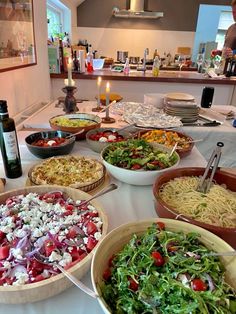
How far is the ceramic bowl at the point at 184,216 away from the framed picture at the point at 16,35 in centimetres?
120

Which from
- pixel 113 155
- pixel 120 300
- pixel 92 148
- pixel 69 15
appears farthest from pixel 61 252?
pixel 69 15

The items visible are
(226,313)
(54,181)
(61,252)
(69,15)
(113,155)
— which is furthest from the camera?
(69,15)

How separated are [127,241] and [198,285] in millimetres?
189

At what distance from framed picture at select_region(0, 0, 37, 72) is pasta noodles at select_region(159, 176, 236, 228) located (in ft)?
4.08

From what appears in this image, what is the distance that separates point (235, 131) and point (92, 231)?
139 cm

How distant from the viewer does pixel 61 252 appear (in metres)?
0.56

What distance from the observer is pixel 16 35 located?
165 cm

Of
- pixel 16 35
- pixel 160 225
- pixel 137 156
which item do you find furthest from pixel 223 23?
pixel 160 225

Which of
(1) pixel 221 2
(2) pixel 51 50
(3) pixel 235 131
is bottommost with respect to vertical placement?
(3) pixel 235 131

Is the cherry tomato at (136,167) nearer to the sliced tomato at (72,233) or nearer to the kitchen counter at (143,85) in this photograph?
the sliced tomato at (72,233)

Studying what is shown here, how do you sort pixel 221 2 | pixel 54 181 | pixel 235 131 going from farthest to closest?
pixel 221 2
pixel 235 131
pixel 54 181

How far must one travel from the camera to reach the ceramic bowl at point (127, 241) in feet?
1.65

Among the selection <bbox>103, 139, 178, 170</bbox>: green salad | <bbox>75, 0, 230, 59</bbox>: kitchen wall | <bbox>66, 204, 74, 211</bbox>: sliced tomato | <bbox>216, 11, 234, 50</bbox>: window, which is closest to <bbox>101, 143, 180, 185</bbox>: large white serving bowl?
<bbox>103, 139, 178, 170</bbox>: green salad

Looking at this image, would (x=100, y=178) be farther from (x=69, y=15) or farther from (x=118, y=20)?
(x=118, y=20)
